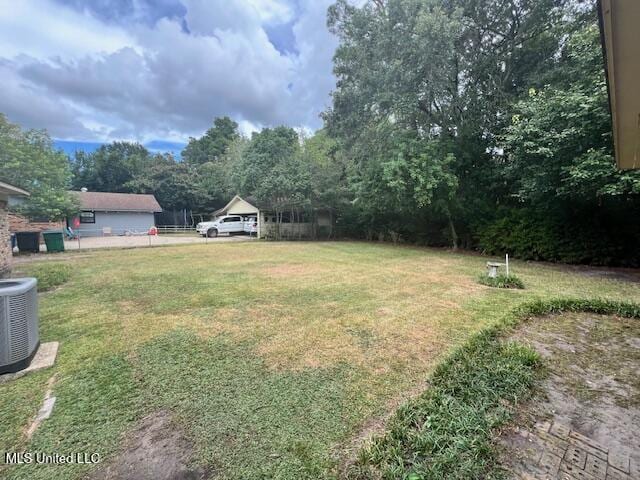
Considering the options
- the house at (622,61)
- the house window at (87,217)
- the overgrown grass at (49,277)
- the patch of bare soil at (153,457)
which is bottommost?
the patch of bare soil at (153,457)

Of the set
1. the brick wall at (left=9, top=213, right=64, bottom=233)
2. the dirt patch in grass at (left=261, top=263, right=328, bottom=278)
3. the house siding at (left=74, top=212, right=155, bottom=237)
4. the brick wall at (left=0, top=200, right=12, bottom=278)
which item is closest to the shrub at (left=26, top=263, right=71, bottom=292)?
the brick wall at (left=0, top=200, right=12, bottom=278)

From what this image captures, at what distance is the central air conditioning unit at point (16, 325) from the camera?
256cm

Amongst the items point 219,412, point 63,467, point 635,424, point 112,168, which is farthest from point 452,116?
point 112,168

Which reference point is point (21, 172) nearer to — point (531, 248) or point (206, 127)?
point (531, 248)

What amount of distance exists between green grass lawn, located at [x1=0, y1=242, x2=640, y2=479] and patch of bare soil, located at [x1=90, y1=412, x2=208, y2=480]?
7cm

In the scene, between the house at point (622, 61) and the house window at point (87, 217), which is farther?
the house window at point (87, 217)

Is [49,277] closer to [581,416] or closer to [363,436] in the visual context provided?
[363,436]

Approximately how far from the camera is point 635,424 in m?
2.04

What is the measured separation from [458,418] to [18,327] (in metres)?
3.84

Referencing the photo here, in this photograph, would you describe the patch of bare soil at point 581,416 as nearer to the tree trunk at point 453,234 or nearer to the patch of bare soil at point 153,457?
the patch of bare soil at point 153,457

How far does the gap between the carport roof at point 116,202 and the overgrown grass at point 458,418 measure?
2736 centimetres

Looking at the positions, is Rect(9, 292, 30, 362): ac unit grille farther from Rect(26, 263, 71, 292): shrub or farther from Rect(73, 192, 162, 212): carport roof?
Rect(73, 192, 162, 212): carport roof

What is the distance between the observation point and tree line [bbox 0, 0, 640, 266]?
7.21 meters

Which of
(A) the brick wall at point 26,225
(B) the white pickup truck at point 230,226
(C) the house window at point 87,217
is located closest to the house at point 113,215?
(C) the house window at point 87,217
